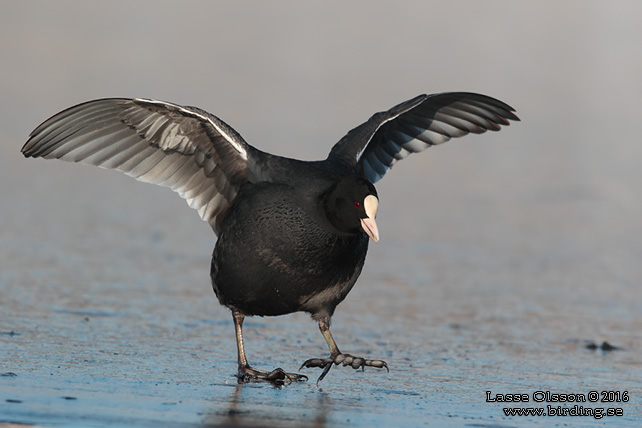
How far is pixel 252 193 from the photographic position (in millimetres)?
6734

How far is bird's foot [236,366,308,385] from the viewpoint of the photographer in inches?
247

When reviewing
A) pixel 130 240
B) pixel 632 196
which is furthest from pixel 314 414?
pixel 632 196

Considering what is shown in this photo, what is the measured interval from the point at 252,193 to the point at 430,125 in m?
2.22

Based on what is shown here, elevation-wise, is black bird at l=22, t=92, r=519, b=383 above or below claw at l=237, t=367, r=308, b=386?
above

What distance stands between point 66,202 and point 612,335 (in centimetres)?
714

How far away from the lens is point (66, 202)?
42.3 feet

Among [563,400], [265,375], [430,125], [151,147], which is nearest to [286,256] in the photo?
[265,375]

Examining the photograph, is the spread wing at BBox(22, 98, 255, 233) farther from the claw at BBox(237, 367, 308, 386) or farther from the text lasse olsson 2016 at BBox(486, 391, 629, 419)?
the text lasse olsson 2016 at BBox(486, 391, 629, 419)

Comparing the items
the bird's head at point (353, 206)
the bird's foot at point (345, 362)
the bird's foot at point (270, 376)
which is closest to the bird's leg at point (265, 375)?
the bird's foot at point (270, 376)

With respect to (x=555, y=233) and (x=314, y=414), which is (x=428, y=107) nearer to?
(x=314, y=414)

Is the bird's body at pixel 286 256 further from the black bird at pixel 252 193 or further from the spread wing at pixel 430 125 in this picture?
the spread wing at pixel 430 125

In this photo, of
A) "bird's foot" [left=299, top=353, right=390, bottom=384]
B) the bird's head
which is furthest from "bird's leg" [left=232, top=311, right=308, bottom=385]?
the bird's head

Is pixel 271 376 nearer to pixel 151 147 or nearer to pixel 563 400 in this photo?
pixel 563 400

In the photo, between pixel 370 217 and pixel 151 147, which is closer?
pixel 370 217
